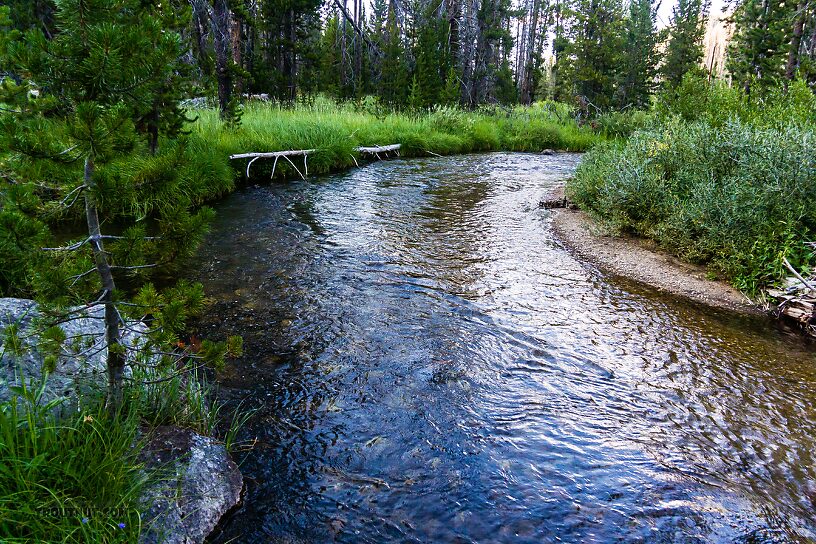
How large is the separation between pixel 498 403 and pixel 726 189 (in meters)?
4.79

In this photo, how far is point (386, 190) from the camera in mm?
11523

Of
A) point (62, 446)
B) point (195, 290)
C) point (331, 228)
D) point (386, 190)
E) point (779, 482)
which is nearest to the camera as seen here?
point (62, 446)

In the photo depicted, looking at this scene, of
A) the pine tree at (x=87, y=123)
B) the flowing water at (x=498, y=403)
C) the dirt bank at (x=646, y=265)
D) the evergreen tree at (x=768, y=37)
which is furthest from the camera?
the evergreen tree at (x=768, y=37)

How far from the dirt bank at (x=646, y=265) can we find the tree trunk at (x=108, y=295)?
585cm

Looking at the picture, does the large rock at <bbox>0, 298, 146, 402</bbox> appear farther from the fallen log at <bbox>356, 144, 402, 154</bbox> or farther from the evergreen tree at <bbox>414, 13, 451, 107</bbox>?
the evergreen tree at <bbox>414, 13, 451, 107</bbox>

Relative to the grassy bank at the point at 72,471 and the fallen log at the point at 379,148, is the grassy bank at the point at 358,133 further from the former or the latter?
the grassy bank at the point at 72,471

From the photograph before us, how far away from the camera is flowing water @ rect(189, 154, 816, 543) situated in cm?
294

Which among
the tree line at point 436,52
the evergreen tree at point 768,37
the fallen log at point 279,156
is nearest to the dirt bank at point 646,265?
the fallen log at point 279,156

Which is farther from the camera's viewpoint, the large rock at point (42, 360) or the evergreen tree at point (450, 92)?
the evergreen tree at point (450, 92)

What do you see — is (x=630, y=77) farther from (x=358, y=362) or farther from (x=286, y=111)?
(x=358, y=362)

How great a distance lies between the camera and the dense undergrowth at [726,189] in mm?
6039

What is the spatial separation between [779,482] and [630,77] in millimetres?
29716

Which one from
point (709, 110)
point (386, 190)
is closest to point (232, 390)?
point (386, 190)

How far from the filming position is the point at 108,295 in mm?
2662
